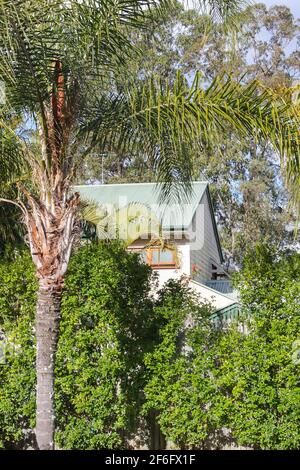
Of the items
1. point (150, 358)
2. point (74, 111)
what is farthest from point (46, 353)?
point (74, 111)

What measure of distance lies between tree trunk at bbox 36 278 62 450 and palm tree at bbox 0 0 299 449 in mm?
11

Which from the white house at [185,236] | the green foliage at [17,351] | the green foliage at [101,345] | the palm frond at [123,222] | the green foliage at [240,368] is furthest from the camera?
the white house at [185,236]

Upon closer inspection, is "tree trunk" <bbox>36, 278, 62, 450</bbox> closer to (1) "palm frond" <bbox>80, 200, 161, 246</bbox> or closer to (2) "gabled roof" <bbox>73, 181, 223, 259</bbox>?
(1) "palm frond" <bbox>80, 200, 161, 246</bbox>

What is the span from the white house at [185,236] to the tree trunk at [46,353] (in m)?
9.26

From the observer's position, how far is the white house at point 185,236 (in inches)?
683

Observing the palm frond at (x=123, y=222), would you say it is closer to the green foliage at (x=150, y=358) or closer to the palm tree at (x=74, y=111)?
the green foliage at (x=150, y=358)

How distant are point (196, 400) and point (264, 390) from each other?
36.9 inches

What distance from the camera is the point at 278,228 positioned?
92.9ft

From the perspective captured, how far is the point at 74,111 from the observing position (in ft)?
22.4

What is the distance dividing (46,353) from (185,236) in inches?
488

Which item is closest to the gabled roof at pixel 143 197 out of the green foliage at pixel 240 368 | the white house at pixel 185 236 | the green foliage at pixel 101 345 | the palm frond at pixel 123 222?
the white house at pixel 185 236

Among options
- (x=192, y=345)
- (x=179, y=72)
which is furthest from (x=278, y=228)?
(x=179, y=72)
